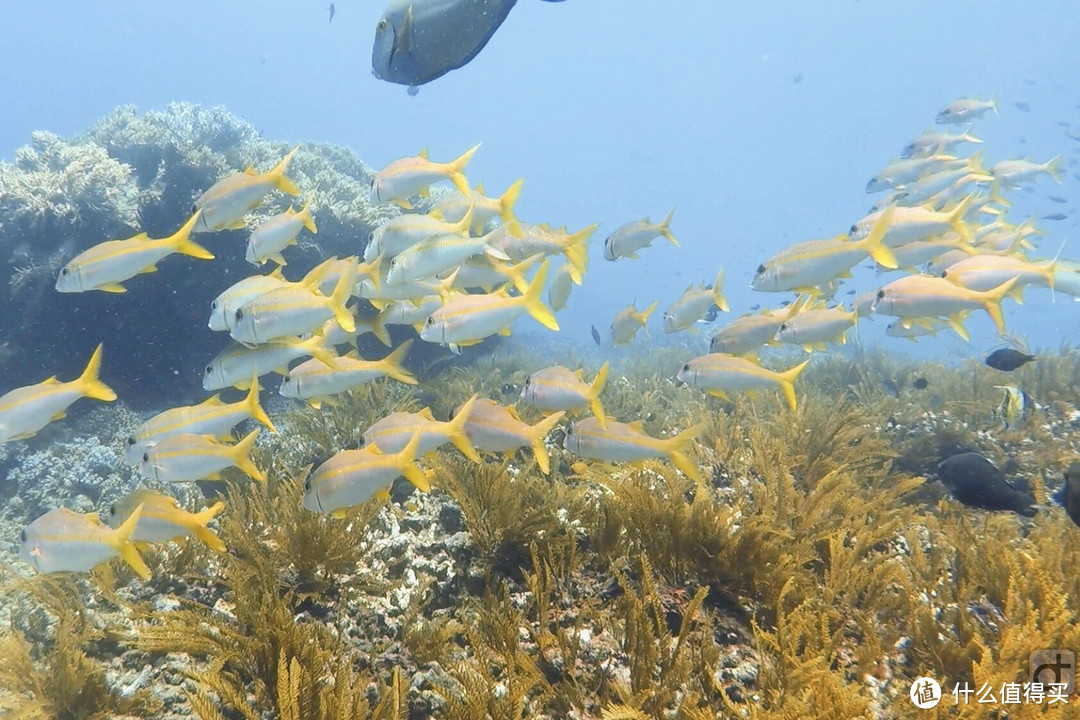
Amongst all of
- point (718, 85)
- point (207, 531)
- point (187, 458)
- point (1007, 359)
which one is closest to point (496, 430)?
point (207, 531)

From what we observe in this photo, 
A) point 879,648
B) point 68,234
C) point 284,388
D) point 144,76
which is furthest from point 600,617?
point 144,76

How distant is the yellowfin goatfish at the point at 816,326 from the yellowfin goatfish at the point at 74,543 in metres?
5.16

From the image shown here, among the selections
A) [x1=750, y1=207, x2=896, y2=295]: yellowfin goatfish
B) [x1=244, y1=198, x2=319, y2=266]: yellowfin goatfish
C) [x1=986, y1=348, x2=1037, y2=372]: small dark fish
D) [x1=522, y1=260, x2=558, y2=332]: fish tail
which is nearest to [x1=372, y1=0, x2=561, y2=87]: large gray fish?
[x1=522, y1=260, x2=558, y2=332]: fish tail

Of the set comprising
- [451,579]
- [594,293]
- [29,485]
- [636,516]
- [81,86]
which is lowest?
[594,293]

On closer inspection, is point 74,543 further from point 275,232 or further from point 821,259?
point 821,259

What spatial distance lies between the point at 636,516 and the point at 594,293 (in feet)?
391

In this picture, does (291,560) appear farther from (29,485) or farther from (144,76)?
(144,76)

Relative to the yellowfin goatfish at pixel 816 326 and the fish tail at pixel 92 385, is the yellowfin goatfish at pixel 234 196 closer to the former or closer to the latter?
the fish tail at pixel 92 385

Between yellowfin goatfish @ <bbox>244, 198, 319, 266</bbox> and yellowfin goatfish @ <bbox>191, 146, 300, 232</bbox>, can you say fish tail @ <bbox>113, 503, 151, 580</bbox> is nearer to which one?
yellowfin goatfish @ <bbox>244, 198, 319, 266</bbox>

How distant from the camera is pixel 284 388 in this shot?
13.9ft

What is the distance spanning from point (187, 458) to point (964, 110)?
1353 centimetres

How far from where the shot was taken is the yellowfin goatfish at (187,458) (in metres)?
3.28

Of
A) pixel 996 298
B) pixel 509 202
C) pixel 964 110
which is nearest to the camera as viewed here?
pixel 996 298

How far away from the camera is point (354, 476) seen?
9.62 feet
